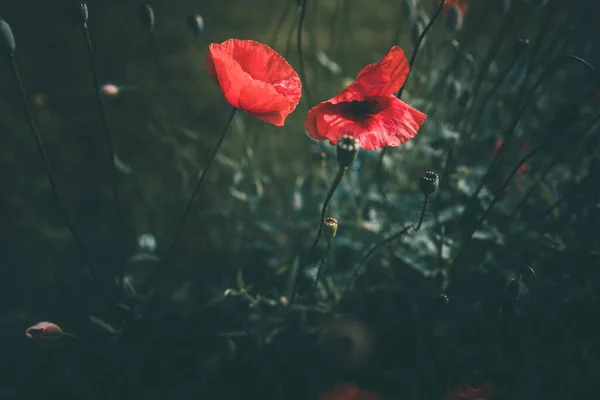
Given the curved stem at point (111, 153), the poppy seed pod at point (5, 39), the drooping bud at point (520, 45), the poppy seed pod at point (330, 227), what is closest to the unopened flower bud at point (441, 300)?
the poppy seed pod at point (330, 227)

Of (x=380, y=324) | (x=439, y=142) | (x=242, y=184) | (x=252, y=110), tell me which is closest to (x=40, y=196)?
(x=242, y=184)

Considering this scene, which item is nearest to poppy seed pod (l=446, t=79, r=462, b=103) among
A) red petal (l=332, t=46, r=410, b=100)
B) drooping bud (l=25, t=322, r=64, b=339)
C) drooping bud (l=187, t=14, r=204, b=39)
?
red petal (l=332, t=46, r=410, b=100)

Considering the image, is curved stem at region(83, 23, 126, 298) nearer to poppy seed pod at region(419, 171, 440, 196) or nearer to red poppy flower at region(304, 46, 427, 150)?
red poppy flower at region(304, 46, 427, 150)

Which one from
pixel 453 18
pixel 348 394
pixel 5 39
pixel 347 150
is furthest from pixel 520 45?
pixel 5 39

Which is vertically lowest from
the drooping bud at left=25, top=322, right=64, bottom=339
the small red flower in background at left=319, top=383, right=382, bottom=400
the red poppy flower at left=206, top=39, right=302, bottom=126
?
the small red flower in background at left=319, top=383, right=382, bottom=400

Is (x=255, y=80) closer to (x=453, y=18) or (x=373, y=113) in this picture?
(x=373, y=113)

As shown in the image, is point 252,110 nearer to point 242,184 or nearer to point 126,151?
point 242,184

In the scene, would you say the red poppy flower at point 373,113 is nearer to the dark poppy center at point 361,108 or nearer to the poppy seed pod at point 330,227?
the dark poppy center at point 361,108
